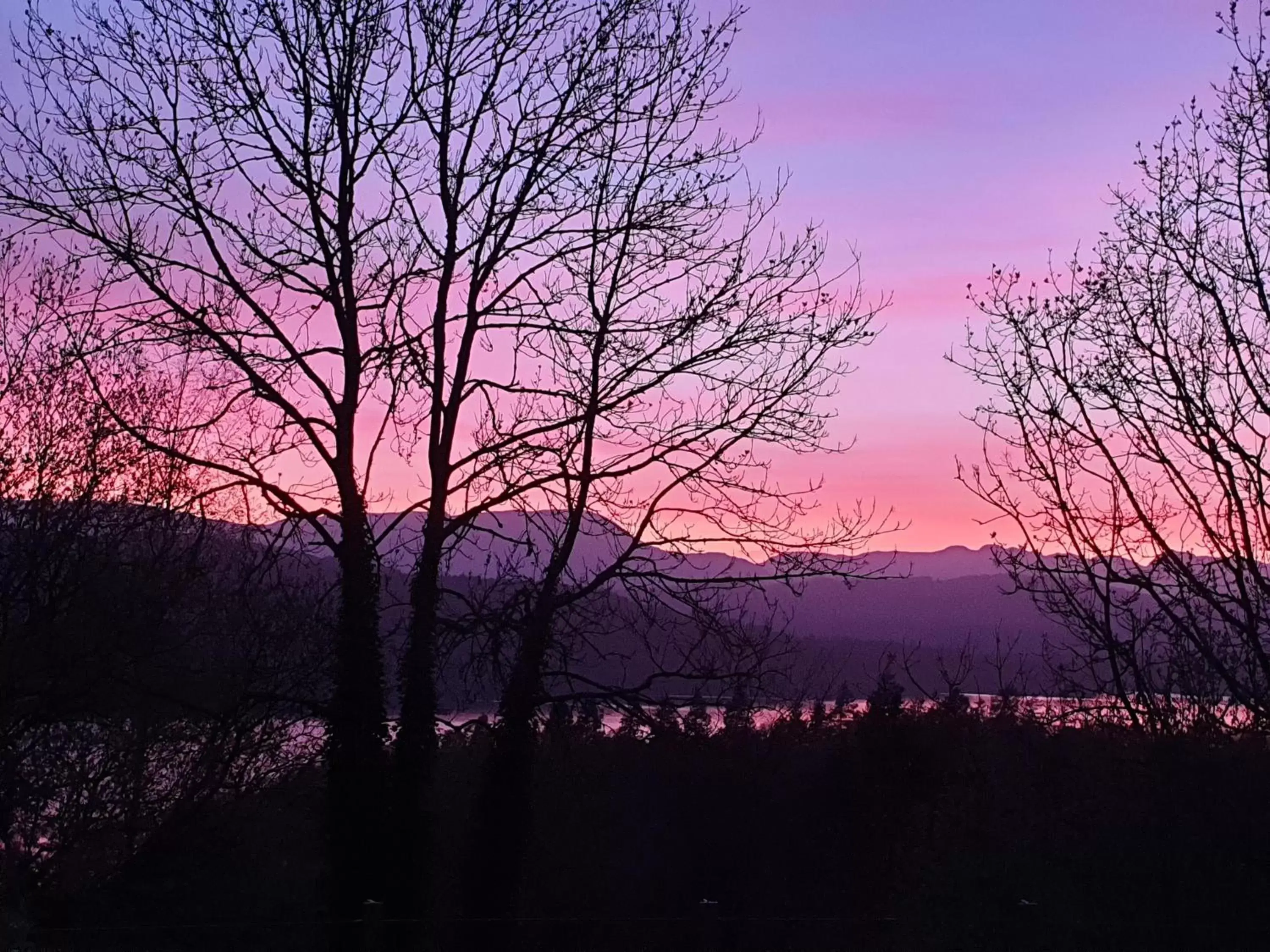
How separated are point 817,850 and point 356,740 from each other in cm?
1209

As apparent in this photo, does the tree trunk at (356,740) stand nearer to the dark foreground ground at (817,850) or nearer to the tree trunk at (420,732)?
the tree trunk at (420,732)

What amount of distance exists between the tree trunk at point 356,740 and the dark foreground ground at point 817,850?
2.12ft

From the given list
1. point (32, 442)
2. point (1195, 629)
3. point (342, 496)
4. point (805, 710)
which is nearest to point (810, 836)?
point (805, 710)

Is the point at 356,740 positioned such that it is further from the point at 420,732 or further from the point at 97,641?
the point at 97,641

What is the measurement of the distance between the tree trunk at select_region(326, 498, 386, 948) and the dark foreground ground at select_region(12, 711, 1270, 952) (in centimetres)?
65

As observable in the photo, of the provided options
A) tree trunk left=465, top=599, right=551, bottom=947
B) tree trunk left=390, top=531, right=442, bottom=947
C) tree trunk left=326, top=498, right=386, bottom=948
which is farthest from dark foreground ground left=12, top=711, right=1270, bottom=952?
tree trunk left=390, top=531, right=442, bottom=947

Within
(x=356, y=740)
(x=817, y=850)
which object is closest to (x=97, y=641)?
(x=356, y=740)

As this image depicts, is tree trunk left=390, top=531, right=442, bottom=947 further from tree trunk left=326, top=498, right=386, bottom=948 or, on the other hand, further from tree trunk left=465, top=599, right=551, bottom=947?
tree trunk left=465, top=599, right=551, bottom=947

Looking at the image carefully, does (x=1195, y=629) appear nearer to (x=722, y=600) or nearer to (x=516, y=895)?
(x=722, y=600)

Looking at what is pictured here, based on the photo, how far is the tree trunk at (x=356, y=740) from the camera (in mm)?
13188

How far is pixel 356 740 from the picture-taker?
522 inches

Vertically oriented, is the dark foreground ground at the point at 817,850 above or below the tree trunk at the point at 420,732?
below

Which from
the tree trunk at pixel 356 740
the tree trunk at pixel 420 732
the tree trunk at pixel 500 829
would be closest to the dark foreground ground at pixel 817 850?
the tree trunk at pixel 500 829

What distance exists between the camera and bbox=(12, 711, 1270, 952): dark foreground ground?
10.6m
